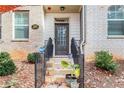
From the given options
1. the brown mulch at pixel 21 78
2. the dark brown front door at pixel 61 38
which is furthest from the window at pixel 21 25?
the brown mulch at pixel 21 78

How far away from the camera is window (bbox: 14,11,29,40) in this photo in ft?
43.3

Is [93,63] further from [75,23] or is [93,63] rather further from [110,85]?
[75,23]

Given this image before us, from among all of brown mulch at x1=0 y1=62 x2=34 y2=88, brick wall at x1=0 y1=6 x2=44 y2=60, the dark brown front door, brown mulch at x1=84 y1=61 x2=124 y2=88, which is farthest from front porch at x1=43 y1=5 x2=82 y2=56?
brown mulch at x1=84 y1=61 x2=124 y2=88

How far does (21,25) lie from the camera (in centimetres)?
1323

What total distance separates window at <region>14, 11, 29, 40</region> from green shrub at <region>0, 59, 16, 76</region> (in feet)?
9.78

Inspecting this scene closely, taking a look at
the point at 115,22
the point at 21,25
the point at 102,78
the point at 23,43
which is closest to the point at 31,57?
the point at 23,43

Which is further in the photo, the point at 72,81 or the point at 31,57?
the point at 31,57

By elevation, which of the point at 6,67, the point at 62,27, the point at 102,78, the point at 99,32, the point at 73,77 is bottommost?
the point at 102,78

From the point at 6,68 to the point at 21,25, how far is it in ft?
10.9

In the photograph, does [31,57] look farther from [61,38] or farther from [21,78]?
[61,38]

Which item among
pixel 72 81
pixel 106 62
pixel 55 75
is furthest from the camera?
pixel 106 62

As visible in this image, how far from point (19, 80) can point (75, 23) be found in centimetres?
512

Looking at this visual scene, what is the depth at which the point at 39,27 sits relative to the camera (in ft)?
43.1

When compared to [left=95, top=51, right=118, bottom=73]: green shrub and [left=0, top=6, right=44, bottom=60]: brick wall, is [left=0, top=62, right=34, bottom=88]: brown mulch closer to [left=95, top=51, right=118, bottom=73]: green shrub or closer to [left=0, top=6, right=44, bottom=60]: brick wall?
[left=0, top=6, right=44, bottom=60]: brick wall
